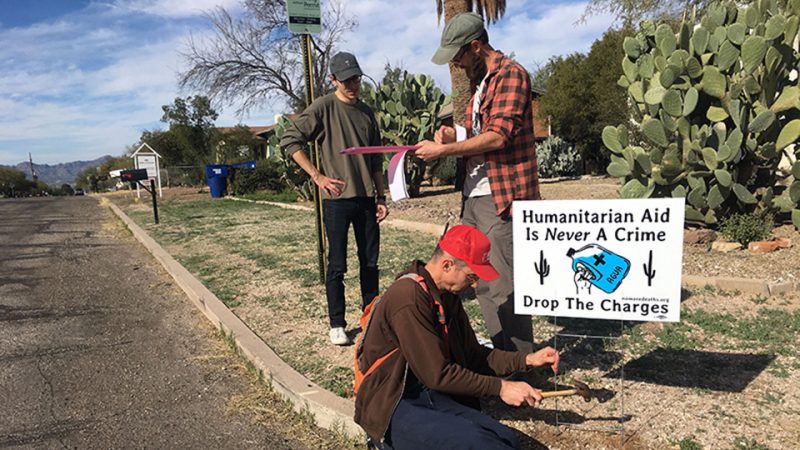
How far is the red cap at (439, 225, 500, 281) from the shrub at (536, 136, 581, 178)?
62.5 feet

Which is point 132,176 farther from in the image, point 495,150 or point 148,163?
point 495,150

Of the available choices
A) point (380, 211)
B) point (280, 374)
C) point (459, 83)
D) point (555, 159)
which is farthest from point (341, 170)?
point (555, 159)

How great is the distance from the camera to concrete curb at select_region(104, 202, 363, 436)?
126 inches

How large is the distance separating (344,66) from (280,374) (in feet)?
7.27

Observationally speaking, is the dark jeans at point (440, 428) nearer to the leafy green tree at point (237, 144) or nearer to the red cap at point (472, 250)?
the red cap at point (472, 250)

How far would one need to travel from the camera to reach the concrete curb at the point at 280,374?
3.19 meters

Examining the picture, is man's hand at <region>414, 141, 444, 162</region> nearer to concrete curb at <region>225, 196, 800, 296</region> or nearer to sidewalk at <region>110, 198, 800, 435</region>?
sidewalk at <region>110, 198, 800, 435</region>

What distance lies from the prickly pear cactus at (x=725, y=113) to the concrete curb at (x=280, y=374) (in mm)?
4994

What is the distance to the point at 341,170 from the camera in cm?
425

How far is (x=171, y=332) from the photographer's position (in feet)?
17.0

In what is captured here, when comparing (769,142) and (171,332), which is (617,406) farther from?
(769,142)

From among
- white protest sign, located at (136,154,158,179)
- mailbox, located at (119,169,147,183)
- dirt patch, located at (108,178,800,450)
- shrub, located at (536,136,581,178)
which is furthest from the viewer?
shrub, located at (536,136,581,178)

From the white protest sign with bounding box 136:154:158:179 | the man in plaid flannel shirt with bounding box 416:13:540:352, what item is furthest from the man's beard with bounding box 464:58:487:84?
the white protest sign with bounding box 136:154:158:179

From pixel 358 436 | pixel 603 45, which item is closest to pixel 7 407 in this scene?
pixel 358 436
